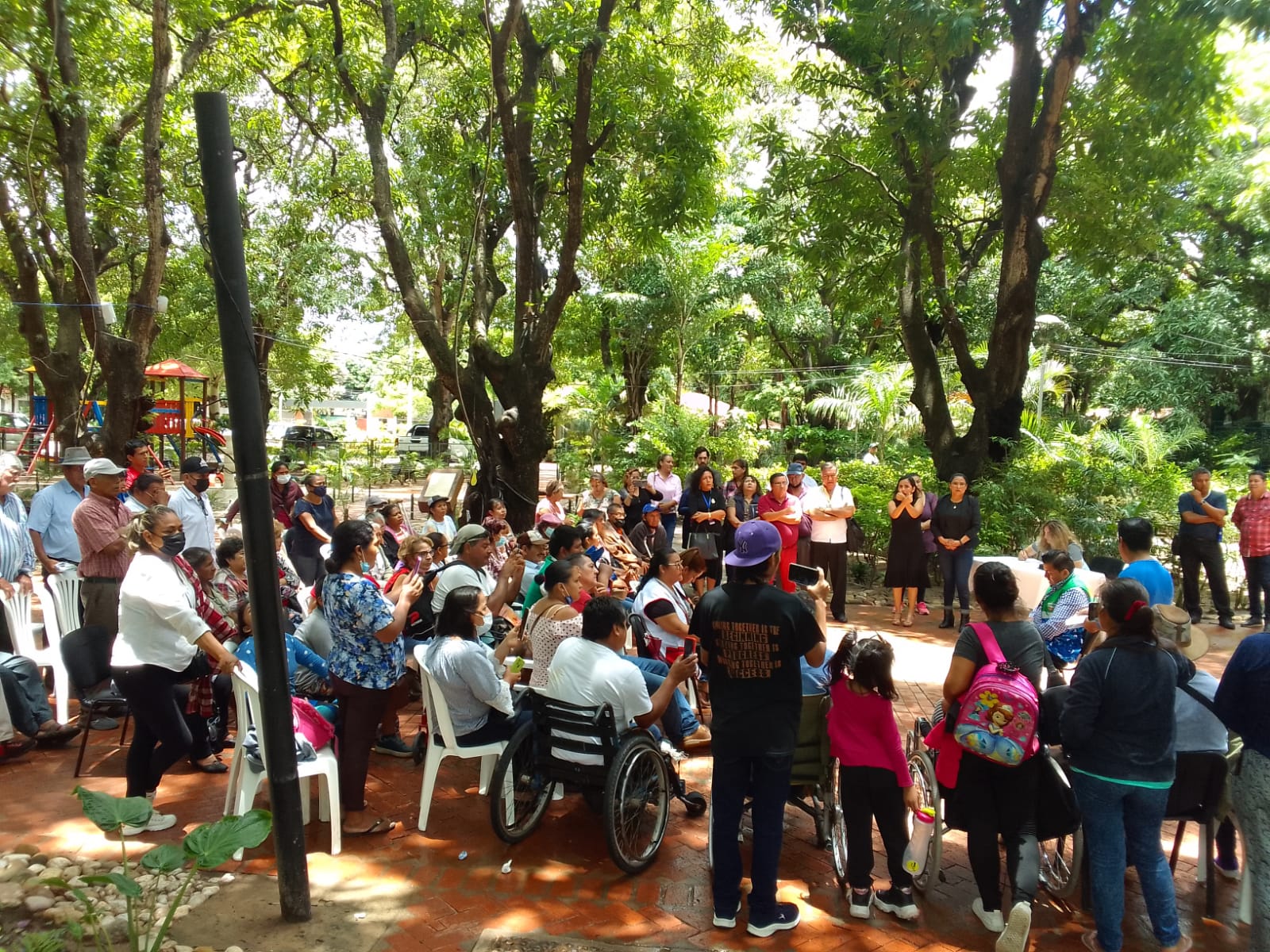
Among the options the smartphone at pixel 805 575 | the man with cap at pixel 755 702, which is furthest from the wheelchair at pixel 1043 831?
the smartphone at pixel 805 575

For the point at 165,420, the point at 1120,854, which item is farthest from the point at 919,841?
the point at 165,420

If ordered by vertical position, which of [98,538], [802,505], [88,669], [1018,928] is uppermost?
[802,505]

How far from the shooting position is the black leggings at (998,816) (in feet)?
11.4

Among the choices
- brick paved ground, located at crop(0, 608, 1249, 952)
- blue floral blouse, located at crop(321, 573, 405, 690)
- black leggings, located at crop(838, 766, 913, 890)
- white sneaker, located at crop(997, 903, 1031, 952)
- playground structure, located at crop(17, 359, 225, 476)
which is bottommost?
brick paved ground, located at crop(0, 608, 1249, 952)

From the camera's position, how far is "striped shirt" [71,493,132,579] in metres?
5.86

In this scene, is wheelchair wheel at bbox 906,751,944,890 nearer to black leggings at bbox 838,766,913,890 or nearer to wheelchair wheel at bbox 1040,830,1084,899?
black leggings at bbox 838,766,913,890

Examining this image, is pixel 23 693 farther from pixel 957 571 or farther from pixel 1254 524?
pixel 1254 524

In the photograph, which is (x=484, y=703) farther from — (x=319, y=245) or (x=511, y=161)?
(x=319, y=245)

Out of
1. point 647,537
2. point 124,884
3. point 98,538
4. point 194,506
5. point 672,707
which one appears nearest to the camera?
point 124,884

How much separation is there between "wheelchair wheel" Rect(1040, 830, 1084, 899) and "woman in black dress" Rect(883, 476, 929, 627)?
4601 millimetres

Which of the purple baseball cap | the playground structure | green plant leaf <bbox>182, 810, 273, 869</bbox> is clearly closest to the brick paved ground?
green plant leaf <bbox>182, 810, 273, 869</bbox>

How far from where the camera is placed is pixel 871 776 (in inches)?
145

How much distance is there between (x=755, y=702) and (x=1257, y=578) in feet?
25.2

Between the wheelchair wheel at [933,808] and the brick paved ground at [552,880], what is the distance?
10cm
